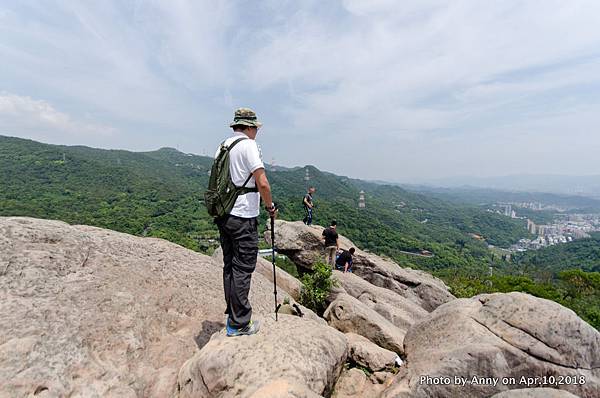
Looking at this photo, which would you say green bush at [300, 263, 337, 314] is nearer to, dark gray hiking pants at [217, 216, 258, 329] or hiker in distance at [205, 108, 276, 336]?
hiker in distance at [205, 108, 276, 336]

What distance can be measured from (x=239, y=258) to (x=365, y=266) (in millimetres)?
17575

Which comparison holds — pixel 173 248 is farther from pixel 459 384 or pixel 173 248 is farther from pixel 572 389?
pixel 572 389

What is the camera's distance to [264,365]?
4527mm

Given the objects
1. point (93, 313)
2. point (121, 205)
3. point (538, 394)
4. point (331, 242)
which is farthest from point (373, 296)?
point (121, 205)

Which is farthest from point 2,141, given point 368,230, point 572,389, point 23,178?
point 572,389

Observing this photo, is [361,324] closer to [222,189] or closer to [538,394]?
[538,394]

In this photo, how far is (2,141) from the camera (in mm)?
138625

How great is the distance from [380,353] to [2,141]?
18986cm

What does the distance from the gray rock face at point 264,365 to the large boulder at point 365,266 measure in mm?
14638

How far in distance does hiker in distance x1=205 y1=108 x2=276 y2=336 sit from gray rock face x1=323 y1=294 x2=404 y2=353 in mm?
4249

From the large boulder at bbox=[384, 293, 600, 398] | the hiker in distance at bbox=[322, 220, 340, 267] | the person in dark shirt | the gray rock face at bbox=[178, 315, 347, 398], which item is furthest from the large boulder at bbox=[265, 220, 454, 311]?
the gray rock face at bbox=[178, 315, 347, 398]

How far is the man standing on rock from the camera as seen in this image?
194 inches

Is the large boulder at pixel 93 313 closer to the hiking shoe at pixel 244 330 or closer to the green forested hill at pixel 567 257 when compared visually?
the hiking shoe at pixel 244 330

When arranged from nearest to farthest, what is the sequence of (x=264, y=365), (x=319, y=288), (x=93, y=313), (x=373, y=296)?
(x=264, y=365)
(x=93, y=313)
(x=319, y=288)
(x=373, y=296)
